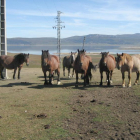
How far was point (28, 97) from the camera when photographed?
36.8 feet

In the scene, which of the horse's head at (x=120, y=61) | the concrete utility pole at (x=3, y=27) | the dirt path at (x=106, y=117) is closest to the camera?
the dirt path at (x=106, y=117)

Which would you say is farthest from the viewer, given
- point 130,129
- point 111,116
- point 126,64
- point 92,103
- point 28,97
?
point 126,64

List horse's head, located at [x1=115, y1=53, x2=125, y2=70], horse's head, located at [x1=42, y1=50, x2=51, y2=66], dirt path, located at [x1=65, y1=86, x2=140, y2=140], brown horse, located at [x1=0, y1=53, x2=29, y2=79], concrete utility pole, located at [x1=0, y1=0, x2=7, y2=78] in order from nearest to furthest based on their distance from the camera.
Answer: dirt path, located at [x1=65, y1=86, x2=140, y2=140]
horse's head, located at [x1=115, y1=53, x2=125, y2=70]
horse's head, located at [x1=42, y1=50, x2=51, y2=66]
brown horse, located at [x1=0, y1=53, x2=29, y2=79]
concrete utility pole, located at [x1=0, y1=0, x2=7, y2=78]

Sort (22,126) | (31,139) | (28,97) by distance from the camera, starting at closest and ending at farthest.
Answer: (31,139), (22,126), (28,97)

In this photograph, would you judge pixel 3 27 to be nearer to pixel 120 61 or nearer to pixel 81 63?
pixel 81 63

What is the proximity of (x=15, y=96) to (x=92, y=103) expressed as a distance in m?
3.81

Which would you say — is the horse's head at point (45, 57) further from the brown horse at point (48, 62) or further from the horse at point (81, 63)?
the horse at point (81, 63)

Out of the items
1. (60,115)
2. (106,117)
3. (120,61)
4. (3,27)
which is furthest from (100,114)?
(3,27)

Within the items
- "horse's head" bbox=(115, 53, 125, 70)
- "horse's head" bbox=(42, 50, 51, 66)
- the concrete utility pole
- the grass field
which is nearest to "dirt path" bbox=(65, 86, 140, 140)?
the grass field

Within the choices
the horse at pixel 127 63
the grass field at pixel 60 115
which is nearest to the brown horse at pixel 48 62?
the grass field at pixel 60 115

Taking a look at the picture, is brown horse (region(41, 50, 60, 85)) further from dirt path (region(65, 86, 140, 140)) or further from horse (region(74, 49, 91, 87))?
dirt path (region(65, 86, 140, 140))

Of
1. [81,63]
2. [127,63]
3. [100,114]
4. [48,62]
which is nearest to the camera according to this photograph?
[100,114]

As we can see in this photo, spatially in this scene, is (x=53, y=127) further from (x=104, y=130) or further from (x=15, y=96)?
(x=15, y=96)

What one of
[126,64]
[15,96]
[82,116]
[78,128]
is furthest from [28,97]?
[126,64]
